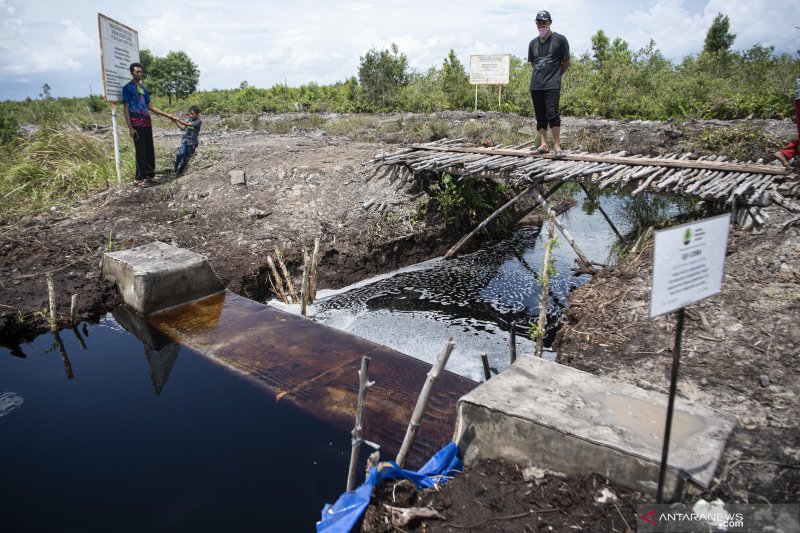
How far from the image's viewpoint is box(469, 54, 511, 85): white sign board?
15.4 meters

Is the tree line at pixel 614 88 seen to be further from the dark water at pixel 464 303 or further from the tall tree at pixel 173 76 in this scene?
the tall tree at pixel 173 76

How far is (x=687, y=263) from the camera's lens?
1.91 metres

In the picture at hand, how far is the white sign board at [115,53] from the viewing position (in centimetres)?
736

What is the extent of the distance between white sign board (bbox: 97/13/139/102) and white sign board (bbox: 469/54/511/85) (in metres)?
10.3

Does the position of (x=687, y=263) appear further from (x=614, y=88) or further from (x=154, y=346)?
(x=614, y=88)

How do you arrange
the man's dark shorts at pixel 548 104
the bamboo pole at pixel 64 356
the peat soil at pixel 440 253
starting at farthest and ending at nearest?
1. the man's dark shorts at pixel 548 104
2. the bamboo pole at pixel 64 356
3. the peat soil at pixel 440 253

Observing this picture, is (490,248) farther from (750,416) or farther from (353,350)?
(750,416)

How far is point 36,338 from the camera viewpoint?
5.12 meters

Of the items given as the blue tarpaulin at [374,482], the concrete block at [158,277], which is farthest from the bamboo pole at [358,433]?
the concrete block at [158,277]

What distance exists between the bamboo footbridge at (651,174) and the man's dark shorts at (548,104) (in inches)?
22.1

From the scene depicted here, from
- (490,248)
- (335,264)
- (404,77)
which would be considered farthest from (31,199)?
(404,77)

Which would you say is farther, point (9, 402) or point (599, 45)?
point (599, 45)

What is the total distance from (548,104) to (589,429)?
504 centimetres

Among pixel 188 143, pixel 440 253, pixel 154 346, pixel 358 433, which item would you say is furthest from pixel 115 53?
pixel 358 433
